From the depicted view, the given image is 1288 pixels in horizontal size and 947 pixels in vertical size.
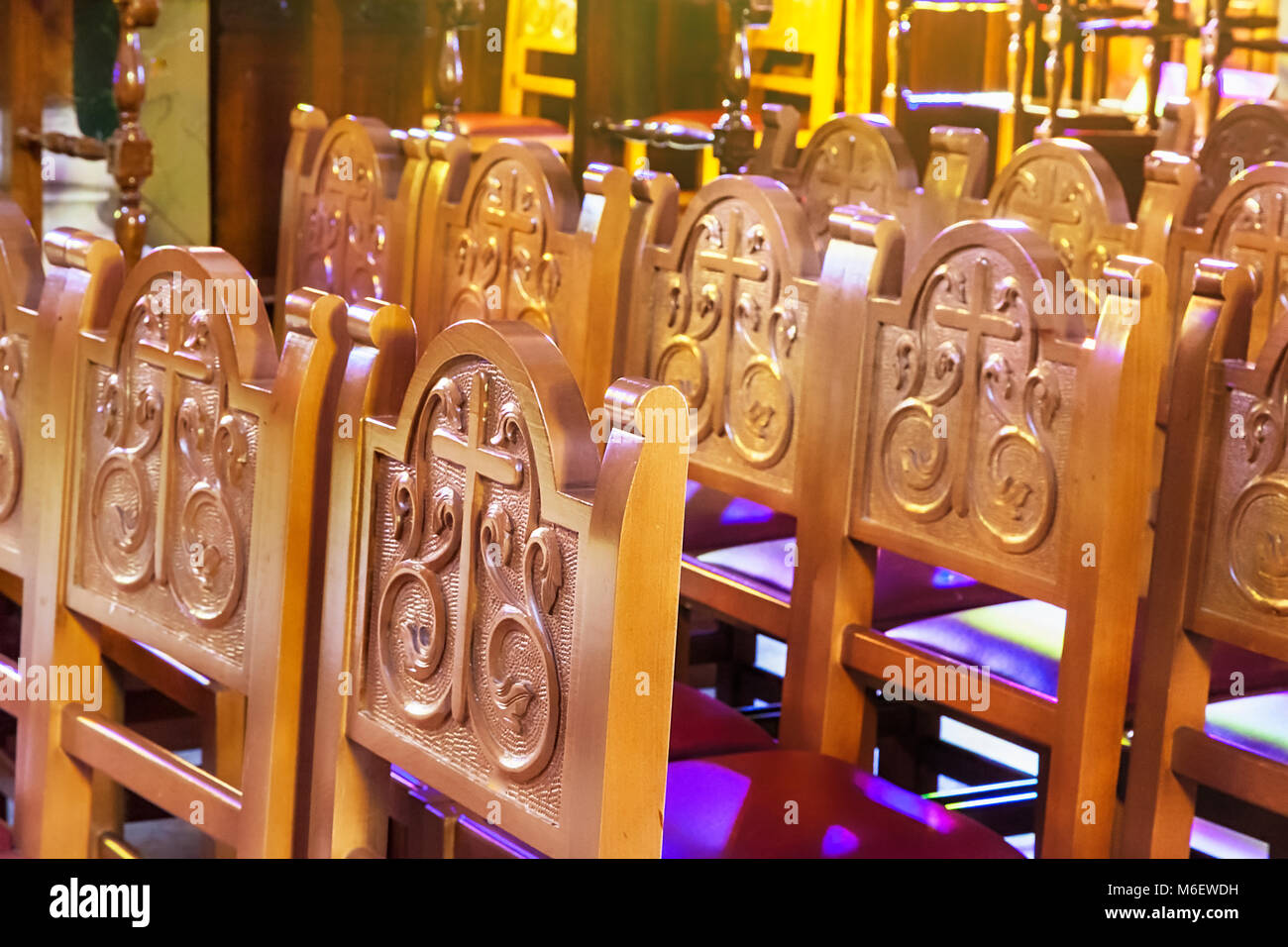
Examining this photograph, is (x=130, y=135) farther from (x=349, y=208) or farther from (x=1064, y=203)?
(x=1064, y=203)

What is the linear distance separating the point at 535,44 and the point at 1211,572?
4.11 meters

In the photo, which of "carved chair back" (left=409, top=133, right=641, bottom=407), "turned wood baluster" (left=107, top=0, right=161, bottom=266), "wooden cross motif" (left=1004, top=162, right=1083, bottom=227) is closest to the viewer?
"carved chair back" (left=409, top=133, right=641, bottom=407)

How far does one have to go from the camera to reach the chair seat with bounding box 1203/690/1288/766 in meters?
1.61

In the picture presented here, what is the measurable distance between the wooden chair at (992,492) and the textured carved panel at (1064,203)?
2.22ft

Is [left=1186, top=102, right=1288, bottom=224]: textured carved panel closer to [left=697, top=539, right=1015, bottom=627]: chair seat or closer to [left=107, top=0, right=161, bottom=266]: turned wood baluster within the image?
[left=697, top=539, right=1015, bottom=627]: chair seat

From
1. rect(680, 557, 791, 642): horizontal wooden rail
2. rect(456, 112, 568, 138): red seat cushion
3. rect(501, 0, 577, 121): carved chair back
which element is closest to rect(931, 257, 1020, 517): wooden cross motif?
rect(680, 557, 791, 642): horizontal wooden rail

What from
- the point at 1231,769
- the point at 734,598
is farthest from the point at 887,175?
the point at 1231,769

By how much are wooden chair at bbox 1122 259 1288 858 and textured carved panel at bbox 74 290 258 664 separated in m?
0.87

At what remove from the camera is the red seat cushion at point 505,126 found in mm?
4648

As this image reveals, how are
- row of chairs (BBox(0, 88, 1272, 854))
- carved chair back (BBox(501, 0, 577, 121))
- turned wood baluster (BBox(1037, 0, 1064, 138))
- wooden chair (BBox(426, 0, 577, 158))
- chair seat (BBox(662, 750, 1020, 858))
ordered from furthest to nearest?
carved chair back (BBox(501, 0, 577, 121))
turned wood baluster (BBox(1037, 0, 1064, 138))
wooden chair (BBox(426, 0, 577, 158))
chair seat (BBox(662, 750, 1020, 858))
row of chairs (BBox(0, 88, 1272, 854))

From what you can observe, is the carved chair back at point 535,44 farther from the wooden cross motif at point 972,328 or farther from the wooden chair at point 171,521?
the wooden chair at point 171,521

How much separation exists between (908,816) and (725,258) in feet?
2.43

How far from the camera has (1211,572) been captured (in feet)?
5.18

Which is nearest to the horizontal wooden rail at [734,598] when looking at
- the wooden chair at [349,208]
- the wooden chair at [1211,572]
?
the wooden chair at [1211,572]
